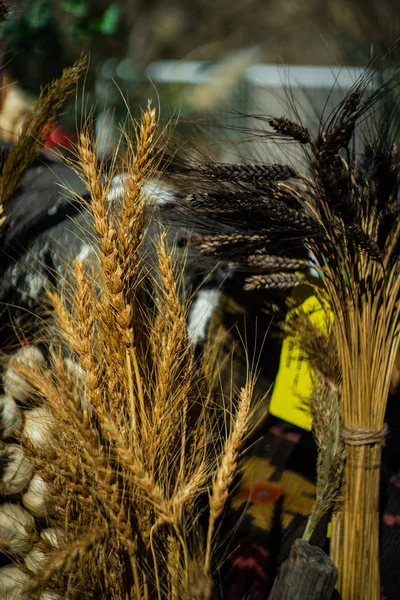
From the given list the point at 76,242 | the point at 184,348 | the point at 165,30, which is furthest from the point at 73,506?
the point at 165,30

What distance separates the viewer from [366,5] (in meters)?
0.96

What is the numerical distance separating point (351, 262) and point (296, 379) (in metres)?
0.22

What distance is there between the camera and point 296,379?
0.86 metres

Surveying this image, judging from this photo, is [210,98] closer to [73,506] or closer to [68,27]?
[68,27]

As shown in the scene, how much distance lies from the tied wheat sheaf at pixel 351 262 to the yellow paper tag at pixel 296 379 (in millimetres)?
89

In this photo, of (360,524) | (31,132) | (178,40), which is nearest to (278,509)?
(360,524)

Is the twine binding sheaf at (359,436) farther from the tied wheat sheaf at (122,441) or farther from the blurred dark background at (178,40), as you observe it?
the blurred dark background at (178,40)

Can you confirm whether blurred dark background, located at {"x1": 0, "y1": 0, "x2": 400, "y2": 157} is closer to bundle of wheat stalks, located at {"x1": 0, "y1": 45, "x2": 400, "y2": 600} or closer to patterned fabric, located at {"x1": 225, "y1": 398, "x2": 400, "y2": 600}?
bundle of wheat stalks, located at {"x1": 0, "y1": 45, "x2": 400, "y2": 600}

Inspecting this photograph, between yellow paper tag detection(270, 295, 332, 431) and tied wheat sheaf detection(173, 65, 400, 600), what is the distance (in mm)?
89

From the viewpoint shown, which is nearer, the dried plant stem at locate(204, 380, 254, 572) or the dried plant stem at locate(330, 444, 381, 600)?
the dried plant stem at locate(204, 380, 254, 572)

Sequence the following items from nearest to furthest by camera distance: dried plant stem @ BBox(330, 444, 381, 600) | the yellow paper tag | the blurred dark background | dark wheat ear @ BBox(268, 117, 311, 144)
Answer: dark wheat ear @ BBox(268, 117, 311, 144) → dried plant stem @ BBox(330, 444, 381, 600) → the yellow paper tag → the blurred dark background

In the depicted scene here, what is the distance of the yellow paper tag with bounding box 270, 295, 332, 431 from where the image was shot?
0.84 metres

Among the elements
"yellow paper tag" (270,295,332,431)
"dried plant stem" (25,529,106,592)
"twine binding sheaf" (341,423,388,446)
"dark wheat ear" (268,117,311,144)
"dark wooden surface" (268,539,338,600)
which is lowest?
"dried plant stem" (25,529,106,592)

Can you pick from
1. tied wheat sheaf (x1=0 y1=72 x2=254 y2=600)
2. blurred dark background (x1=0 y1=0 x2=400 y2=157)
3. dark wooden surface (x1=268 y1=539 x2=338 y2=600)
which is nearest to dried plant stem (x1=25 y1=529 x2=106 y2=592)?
tied wheat sheaf (x1=0 y1=72 x2=254 y2=600)
